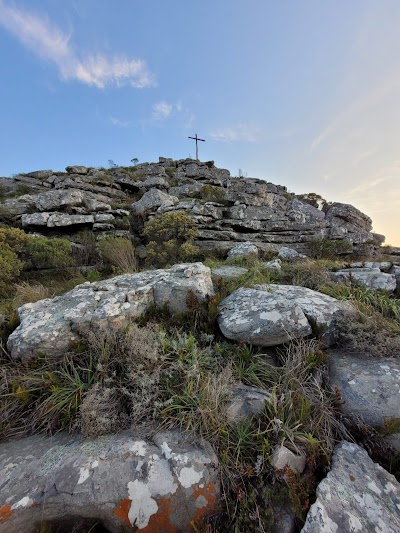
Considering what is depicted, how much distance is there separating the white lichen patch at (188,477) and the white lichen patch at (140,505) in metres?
0.22

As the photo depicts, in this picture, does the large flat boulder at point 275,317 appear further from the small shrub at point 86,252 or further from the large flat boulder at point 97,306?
the small shrub at point 86,252

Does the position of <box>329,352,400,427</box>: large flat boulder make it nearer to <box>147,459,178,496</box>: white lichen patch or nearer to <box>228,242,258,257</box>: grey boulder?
<box>147,459,178,496</box>: white lichen patch

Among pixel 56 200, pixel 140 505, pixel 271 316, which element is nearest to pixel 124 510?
pixel 140 505

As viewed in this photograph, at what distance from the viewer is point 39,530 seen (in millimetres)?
1498

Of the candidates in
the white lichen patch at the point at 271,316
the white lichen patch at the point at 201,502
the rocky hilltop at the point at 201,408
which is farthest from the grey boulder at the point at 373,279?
the white lichen patch at the point at 201,502

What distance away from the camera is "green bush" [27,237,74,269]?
6.73 metres

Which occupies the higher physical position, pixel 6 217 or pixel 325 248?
pixel 6 217

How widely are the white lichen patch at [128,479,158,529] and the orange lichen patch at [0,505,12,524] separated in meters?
0.77

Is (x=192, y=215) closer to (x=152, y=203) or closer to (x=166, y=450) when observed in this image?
(x=152, y=203)

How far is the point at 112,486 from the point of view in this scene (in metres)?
1.65

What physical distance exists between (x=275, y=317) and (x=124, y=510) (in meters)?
2.17

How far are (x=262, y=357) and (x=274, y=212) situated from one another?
382 inches

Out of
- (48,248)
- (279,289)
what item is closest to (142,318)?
(279,289)

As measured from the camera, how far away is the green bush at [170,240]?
7.37 meters
